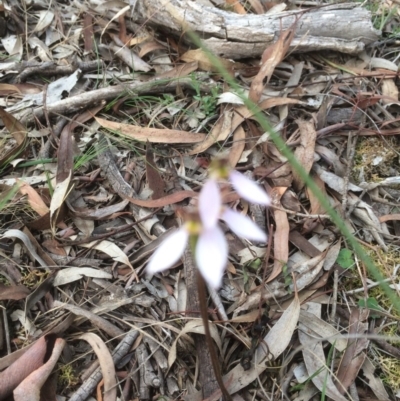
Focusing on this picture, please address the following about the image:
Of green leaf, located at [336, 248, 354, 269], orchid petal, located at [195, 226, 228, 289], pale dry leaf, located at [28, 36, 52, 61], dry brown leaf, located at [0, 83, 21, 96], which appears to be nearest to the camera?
orchid petal, located at [195, 226, 228, 289]

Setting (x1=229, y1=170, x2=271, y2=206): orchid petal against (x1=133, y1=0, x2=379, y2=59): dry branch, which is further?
(x1=133, y1=0, x2=379, y2=59): dry branch

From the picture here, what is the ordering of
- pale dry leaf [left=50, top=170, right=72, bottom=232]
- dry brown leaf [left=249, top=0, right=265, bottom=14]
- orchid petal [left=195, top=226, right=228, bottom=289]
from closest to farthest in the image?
orchid petal [left=195, top=226, right=228, bottom=289]
pale dry leaf [left=50, top=170, right=72, bottom=232]
dry brown leaf [left=249, top=0, right=265, bottom=14]

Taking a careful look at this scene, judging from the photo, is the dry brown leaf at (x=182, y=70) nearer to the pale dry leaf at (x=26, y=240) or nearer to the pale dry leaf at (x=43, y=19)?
the pale dry leaf at (x=43, y=19)

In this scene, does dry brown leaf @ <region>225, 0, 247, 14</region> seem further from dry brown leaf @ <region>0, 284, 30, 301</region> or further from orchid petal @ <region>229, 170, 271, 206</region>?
orchid petal @ <region>229, 170, 271, 206</region>

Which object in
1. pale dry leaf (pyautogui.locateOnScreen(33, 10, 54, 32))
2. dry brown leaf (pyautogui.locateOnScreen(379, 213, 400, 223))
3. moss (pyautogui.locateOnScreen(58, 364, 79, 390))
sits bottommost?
moss (pyautogui.locateOnScreen(58, 364, 79, 390))

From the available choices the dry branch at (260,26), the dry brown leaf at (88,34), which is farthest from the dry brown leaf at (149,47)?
the dry brown leaf at (88,34)

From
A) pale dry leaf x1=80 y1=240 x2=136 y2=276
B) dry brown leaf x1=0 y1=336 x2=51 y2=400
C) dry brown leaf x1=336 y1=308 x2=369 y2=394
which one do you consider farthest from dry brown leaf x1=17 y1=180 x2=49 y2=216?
dry brown leaf x1=336 y1=308 x2=369 y2=394

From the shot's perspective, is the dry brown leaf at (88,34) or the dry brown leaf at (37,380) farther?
the dry brown leaf at (88,34)
